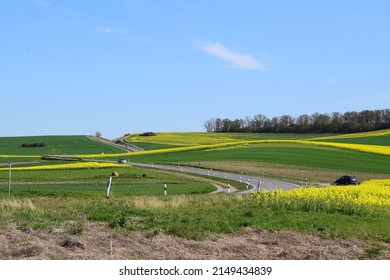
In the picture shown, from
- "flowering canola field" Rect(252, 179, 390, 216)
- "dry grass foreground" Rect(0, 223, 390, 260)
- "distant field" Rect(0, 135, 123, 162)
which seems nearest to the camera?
"dry grass foreground" Rect(0, 223, 390, 260)

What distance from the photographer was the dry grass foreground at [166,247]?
1142 cm

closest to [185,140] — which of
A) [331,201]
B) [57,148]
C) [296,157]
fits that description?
[57,148]

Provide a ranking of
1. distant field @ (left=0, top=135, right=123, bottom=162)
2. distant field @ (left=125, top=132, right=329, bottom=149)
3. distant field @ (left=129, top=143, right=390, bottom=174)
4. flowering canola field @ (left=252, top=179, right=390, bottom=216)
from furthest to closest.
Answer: distant field @ (left=125, top=132, right=329, bottom=149), distant field @ (left=0, top=135, right=123, bottom=162), distant field @ (left=129, top=143, right=390, bottom=174), flowering canola field @ (left=252, top=179, right=390, bottom=216)

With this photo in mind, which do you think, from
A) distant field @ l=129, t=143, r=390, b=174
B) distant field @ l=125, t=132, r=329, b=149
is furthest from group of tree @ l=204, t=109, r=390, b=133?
distant field @ l=129, t=143, r=390, b=174

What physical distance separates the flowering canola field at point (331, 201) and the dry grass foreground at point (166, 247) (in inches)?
299

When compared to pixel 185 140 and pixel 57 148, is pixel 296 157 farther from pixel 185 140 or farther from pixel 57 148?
pixel 57 148

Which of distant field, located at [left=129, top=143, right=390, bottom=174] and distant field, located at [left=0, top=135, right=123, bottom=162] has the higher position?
distant field, located at [left=129, top=143, right=390, bottom=174]

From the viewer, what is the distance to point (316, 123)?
171625 mm

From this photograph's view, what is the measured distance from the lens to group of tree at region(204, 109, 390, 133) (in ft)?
523

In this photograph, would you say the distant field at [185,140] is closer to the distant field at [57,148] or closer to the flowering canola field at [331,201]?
the distant field at [57,148]

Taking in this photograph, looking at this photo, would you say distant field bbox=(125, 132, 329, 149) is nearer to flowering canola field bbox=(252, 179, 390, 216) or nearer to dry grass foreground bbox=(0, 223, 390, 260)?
flowering canola field bbox=(252, 179, 390, 216)

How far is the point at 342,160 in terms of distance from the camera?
271 ft

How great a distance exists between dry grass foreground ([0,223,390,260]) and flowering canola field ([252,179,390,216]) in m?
7.61
